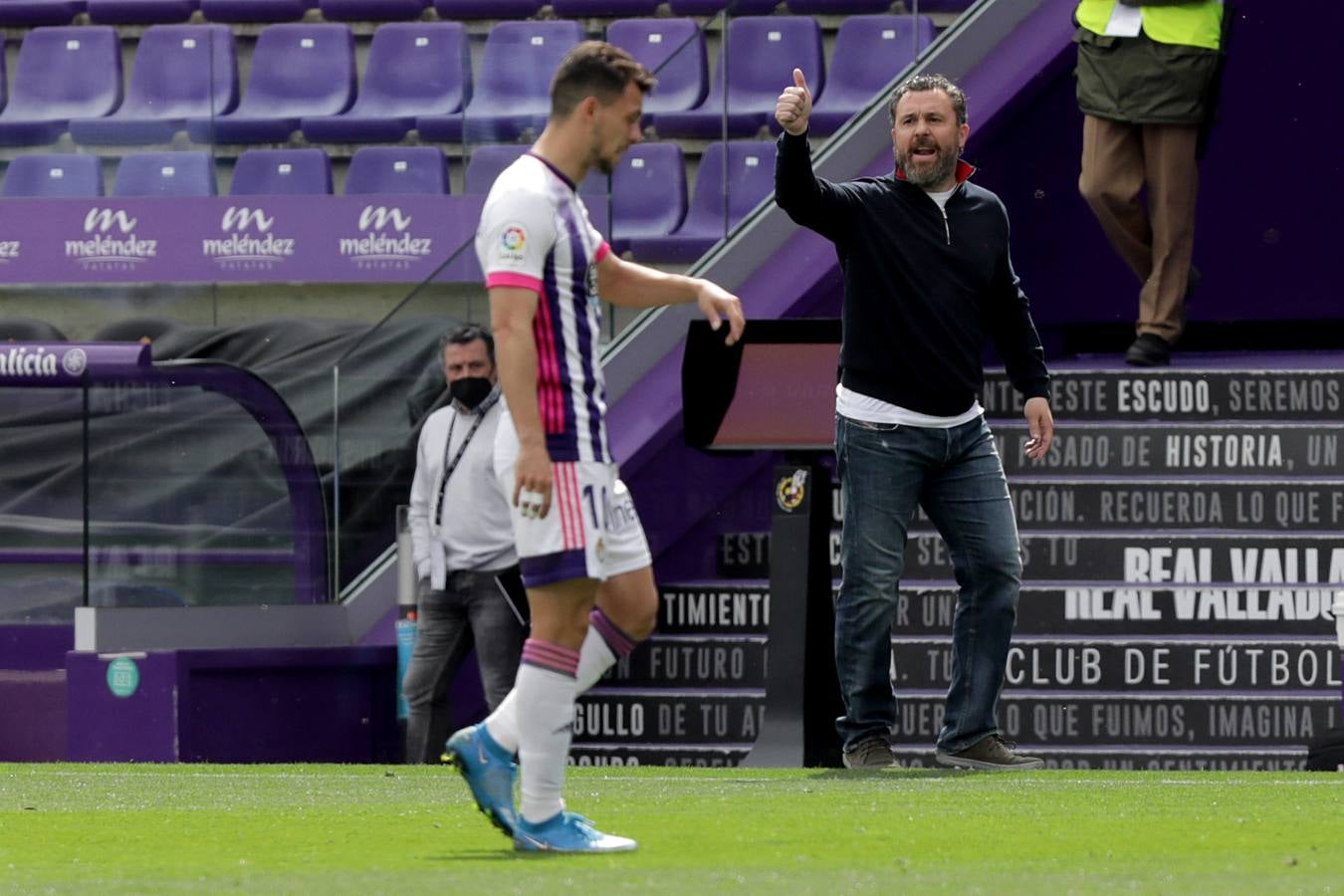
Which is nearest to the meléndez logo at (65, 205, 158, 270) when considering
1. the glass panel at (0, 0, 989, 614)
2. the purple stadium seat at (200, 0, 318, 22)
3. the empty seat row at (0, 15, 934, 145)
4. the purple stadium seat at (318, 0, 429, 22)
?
the glass panel at (0, 0, 989, 614)

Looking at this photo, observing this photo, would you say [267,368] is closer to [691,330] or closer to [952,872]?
[691,330]

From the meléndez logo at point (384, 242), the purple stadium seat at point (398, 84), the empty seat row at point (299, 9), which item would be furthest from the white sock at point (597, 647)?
the empty seat row at point (299, 9)

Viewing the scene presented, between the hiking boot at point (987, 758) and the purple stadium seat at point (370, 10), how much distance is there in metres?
8.79

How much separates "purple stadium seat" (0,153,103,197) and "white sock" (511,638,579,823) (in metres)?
7.13

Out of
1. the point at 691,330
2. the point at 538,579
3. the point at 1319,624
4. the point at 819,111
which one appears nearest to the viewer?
the point at 538,579

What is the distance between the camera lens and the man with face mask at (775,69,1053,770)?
7.07m

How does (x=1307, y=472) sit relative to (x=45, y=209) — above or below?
below

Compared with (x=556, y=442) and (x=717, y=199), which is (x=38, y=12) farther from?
(x=556, y=442)

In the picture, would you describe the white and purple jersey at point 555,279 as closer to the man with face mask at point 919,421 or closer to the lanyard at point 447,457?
the man with face mask at point 919,421

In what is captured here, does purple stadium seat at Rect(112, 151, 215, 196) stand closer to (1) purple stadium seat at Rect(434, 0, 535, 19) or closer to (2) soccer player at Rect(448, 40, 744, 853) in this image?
(1) purple stadium seat at Rect(434, 0, 535, 19)

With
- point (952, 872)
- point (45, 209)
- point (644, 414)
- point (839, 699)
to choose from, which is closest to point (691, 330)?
point (839, 699)

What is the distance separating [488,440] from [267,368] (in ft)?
4.10

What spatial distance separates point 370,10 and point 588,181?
5.11 meters

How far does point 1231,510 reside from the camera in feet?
32.2
